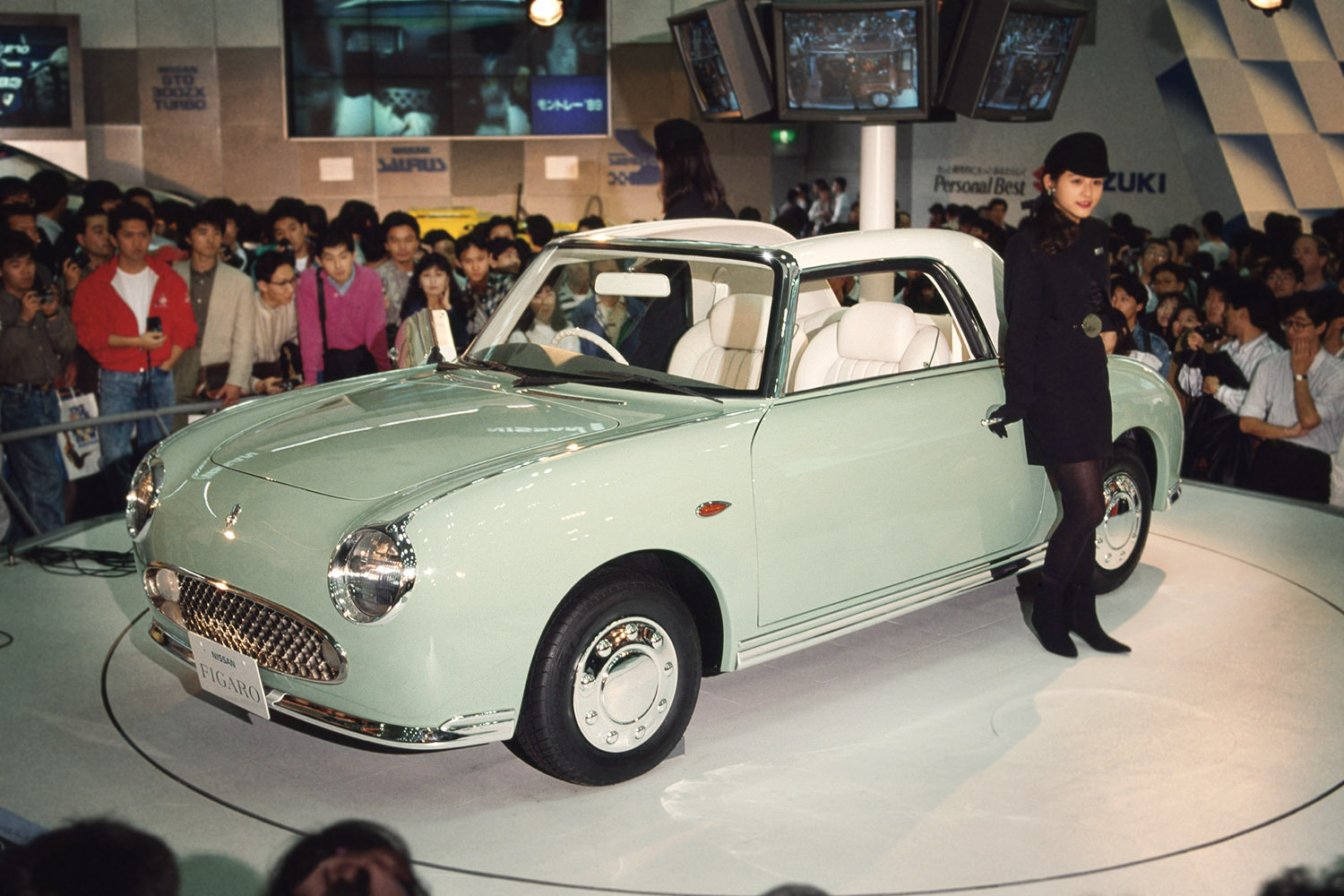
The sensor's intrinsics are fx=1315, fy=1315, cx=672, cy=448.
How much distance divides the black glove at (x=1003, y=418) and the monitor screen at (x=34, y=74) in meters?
16.3

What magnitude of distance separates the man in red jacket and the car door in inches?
173

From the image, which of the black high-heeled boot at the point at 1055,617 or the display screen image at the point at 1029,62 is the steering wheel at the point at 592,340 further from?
the display screen image at the point at 1029,62

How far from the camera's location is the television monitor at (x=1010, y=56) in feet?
21.6

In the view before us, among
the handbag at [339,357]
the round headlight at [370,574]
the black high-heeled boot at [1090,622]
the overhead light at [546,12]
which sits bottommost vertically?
the black high-heeled boot at [1090,622]

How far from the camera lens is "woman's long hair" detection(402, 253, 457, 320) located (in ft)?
23.9

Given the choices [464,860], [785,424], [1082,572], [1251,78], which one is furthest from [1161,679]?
[1251,78]

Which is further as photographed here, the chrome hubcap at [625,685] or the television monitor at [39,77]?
the television monitor at [39,77]

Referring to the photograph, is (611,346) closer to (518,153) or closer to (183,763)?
(183,763)

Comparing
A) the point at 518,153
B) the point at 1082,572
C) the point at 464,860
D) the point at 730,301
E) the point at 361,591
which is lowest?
the point at 464,860

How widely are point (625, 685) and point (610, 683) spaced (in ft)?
0.15

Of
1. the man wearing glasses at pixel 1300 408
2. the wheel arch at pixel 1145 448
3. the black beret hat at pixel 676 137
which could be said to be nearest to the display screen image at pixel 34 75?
the black beret hat at pixel 676 137

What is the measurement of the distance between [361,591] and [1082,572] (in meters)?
2.69

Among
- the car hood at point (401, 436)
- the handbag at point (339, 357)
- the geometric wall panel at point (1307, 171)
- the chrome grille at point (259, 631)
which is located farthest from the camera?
the geometric wall panel at point (1307, 171)

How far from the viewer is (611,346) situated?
183 inches
